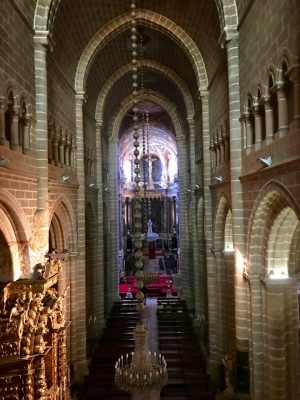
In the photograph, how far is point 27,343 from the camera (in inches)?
263

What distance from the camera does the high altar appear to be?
Answer: 6.57 metres

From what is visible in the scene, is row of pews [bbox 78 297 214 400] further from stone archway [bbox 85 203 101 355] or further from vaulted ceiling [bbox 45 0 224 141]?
vaulted ceiling [bbox 45 0 224 141]

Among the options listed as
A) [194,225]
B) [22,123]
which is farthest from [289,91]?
[194,225]

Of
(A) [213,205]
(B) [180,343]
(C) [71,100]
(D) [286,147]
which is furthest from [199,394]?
(C) [71,100]

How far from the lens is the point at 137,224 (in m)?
5.50

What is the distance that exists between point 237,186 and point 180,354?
27.9 ft

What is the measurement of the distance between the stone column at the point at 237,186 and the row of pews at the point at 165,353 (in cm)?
431

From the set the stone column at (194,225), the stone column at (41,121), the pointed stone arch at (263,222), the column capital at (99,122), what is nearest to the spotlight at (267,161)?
the pointed stone arch at (263,222)

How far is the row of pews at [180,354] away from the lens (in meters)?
13.2

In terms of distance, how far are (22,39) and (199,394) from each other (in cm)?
1123

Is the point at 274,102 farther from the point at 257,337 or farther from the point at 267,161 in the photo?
the point at 257,337

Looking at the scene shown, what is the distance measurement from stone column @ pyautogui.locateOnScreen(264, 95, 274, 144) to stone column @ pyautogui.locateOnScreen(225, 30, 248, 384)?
1.86m

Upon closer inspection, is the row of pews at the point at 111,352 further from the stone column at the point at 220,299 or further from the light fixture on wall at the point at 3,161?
the light fixture on wall at the point at 3,161

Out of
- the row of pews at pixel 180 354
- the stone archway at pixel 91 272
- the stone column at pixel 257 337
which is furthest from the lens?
the stone archway at pixel 91 272
